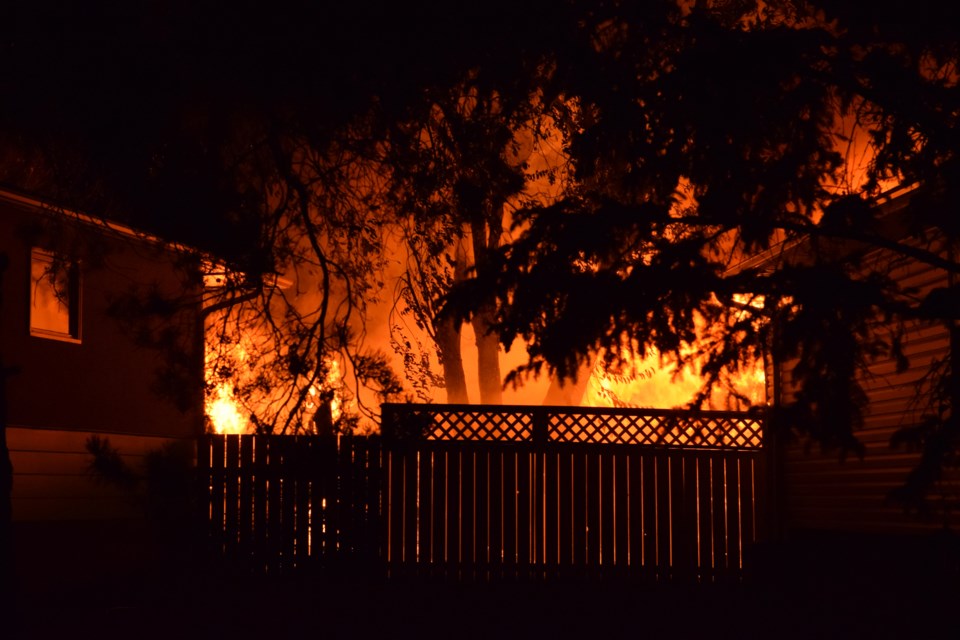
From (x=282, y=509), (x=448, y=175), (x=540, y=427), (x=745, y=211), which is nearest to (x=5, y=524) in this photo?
(x=448, y=175)

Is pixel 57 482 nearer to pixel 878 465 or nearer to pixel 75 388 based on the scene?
pixel 75 388

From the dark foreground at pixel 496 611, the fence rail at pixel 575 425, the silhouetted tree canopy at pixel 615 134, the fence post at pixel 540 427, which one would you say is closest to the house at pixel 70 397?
the dark foreground at pixel 496 611

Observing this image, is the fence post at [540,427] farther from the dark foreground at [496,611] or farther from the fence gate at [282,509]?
the fence gate at [282,509]

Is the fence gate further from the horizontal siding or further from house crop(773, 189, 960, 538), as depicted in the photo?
house crop(773, 189, 960, 538)

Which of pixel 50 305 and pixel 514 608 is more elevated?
pixel 50 305

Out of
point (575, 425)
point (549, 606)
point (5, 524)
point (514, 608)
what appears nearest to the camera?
point (5, 524)

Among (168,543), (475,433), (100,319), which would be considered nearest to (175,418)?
(100,319)

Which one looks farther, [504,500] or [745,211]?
[504,500]

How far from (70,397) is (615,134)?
7.93 metres

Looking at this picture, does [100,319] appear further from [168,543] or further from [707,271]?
[707,271]

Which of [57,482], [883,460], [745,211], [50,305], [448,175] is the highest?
[448,175]

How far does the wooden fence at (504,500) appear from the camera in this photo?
34.7 feet

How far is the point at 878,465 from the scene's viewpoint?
9680 millimetres

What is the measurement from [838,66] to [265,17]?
12.2 ft
